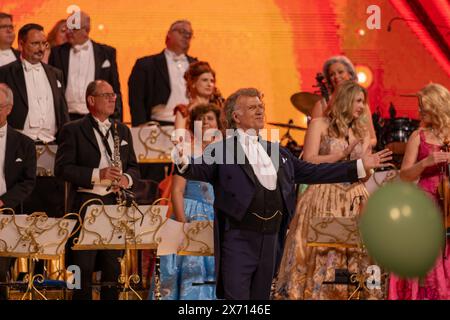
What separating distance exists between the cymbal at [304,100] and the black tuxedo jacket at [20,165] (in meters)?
2.59

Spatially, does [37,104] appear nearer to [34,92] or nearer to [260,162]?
[34,92]

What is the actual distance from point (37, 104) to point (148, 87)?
1.17 m

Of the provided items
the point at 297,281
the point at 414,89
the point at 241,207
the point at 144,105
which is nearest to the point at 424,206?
the point at 241,207

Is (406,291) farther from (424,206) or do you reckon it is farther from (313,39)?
(313,39)

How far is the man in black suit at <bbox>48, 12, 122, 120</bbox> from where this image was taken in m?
9.82

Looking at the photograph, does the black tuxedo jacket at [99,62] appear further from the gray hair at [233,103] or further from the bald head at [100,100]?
the gray hair at [233,103]

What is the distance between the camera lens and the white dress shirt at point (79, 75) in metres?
9.79

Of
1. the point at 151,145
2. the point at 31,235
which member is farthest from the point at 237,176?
the point at 151,145

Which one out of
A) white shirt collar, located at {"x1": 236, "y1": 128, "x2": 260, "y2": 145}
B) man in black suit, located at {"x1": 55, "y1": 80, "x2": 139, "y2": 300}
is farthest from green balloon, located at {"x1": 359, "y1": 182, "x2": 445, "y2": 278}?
man in black suit, located at {"x1": 55, "y1": 80, "x2": 139, "y2": 300}

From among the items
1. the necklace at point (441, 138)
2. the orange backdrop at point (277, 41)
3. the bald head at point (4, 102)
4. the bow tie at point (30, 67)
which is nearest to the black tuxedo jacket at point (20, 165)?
the bald head at point (4, 102)

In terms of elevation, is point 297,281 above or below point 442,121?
below

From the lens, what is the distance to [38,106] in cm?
912

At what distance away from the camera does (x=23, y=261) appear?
8305mm

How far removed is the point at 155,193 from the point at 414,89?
3.18m
